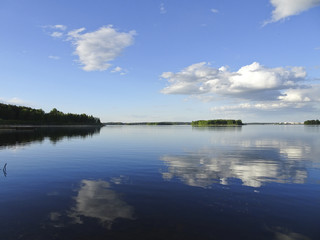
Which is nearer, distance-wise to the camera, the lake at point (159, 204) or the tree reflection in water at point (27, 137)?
the lake at point (159, 204)

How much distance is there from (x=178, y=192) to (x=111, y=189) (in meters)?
6.28

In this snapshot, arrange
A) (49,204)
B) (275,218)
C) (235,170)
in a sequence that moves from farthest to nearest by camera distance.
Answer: (235,170) < (49,204) < (275,218)

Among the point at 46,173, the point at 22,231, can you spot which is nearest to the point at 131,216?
the point at 22,231

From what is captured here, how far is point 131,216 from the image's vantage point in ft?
45.5

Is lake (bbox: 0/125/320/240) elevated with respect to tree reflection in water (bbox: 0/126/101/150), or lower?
elevated

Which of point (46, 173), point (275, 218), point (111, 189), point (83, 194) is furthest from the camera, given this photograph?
point (46, 173)

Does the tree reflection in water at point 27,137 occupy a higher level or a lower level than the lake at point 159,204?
lower

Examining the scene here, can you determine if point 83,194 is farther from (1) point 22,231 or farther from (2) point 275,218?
(2) point 275,218

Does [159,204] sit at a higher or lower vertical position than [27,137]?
higher

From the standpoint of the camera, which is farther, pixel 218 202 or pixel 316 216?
pixel 218 202

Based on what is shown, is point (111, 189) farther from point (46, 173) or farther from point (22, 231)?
point (46, 173)

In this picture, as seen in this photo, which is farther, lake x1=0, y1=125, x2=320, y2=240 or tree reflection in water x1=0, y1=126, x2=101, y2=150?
tree reflection in water x1=0, y1=126, x2=101, y2=150

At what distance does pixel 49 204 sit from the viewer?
16078 mm

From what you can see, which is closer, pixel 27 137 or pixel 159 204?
pixel 159 204
